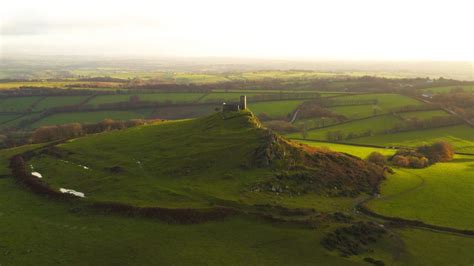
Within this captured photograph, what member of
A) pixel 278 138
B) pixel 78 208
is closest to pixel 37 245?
pixel 78 208

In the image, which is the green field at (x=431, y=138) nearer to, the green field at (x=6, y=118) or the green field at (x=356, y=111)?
the green field at (x=356, y=111)

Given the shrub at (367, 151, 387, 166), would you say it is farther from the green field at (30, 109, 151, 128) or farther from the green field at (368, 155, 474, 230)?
the green field at (30, 109, 151, 128)

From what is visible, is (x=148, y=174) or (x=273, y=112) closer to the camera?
(x=148, y=174)

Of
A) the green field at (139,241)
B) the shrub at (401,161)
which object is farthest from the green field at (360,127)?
the green field at (139,241)

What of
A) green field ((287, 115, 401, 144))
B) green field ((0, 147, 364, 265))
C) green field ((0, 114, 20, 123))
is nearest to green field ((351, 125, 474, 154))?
green field ((287, 115, 401, 144))

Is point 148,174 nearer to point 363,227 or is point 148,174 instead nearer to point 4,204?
point 4,204

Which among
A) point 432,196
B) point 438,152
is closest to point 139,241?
point 432,196
